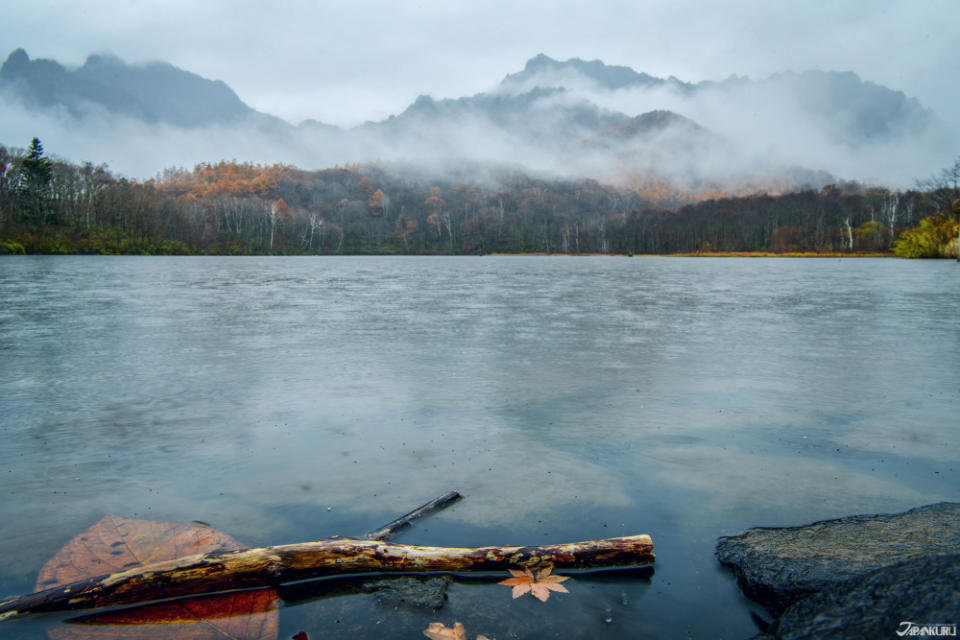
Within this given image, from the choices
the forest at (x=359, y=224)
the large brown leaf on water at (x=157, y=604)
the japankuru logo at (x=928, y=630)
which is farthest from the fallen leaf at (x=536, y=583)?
the forest at (x=359, y=224)

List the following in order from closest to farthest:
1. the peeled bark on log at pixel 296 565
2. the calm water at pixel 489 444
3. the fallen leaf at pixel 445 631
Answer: the fallen leaf at pixel 445 631
the peeled bark on log at pixel 296 565
the calm water at pixel 489 444

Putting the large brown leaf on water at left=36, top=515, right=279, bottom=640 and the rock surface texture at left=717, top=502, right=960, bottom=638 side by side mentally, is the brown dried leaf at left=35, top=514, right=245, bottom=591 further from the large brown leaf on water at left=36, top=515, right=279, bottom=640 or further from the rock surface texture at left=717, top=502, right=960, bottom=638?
the rock surface texture at left=717, top=502, right=960, bottom=638

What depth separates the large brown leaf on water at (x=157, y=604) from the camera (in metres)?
3.13

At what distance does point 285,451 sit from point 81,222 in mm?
108309

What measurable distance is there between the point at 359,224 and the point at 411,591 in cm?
18366

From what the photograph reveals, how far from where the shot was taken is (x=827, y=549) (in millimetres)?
3818

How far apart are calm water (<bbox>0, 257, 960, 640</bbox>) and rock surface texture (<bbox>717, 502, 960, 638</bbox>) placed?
22 centimetres

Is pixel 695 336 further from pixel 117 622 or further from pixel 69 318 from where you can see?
pixel 69 318

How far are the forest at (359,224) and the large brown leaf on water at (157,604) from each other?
3521 inches

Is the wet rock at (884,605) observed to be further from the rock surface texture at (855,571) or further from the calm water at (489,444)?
the calm water at (489,444)

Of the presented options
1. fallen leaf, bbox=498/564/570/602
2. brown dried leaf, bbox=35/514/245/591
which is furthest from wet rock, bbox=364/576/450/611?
brown dried leaf, bbox=35/514/245/591

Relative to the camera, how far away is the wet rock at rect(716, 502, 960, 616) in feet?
11.3

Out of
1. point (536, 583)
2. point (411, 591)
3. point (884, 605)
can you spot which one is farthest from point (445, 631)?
point (884, 605)

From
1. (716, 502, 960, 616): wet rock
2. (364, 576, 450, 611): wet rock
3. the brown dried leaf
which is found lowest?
(364, 576, 450, 611): wet rock
